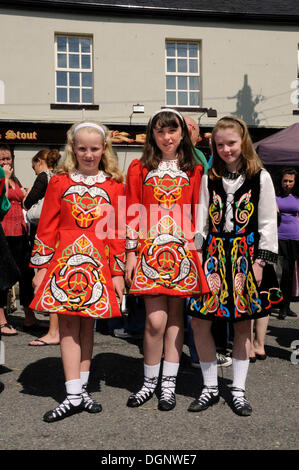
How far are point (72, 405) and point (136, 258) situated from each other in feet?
3.33

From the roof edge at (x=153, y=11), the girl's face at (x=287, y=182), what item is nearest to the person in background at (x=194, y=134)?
the girl's face at (x=287, y=182)

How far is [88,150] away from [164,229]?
2.33ft

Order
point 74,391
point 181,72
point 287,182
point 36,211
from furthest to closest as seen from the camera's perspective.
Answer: point 181,72
point 287,182
point 36,211
point 74,391

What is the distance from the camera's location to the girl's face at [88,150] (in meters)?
3.24

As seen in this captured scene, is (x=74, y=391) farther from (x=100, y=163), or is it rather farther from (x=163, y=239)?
(x=100, y=163)

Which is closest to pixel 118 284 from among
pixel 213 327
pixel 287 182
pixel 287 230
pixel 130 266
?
pixel 130 266

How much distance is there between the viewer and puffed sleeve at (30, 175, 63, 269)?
3.24m

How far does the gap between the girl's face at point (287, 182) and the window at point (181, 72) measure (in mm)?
9307

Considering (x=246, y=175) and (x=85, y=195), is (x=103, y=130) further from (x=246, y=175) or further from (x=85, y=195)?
(x=246, y=175)

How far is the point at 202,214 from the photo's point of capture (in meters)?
3.31

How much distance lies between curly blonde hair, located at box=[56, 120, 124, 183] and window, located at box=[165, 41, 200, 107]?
12.1 meters

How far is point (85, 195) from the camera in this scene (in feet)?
10.7

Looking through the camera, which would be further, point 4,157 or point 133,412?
point 4,157

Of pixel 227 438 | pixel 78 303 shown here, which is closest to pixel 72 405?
pixel 78 303
